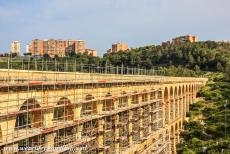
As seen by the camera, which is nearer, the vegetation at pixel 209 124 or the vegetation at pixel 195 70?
the vegetation at pixel 195 70

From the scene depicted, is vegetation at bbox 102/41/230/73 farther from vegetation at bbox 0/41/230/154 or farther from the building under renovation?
the building under renovation

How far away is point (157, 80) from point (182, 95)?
605 inches

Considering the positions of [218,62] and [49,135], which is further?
[218,62]

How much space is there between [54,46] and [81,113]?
38718 millimetres

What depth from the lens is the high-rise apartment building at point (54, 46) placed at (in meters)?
50.1

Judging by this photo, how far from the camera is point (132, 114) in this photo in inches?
1013

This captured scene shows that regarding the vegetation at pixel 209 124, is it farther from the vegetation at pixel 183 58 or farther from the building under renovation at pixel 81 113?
the vegetation at pixel 183 58

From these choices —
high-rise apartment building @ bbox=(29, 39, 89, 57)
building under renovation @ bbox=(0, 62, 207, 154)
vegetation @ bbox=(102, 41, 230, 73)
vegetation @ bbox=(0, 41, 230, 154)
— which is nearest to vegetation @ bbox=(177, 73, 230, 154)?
vegetation @ bbox=(0, 41, 230, 154)

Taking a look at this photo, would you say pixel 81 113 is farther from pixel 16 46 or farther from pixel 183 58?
pixel 183 58

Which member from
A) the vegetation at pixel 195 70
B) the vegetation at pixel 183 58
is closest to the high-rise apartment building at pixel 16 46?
the vegetation at pixel 195 70

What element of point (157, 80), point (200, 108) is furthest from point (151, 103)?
point (200, 108)

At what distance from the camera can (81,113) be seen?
19.3 m

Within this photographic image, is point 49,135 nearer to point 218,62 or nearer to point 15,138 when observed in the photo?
point 15,138

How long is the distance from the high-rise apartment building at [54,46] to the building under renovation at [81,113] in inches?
762
